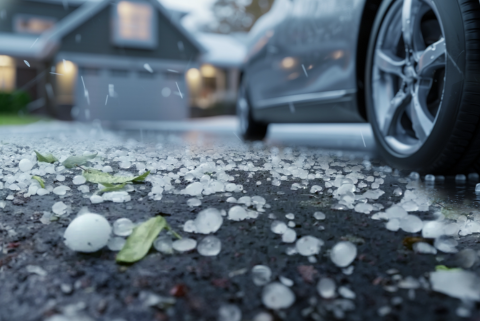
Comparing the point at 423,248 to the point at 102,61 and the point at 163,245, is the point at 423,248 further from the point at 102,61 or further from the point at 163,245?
the point at 102,61

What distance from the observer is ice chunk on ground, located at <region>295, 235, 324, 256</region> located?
1.07m

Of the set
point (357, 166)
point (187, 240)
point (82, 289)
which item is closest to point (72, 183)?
point (187, 240)

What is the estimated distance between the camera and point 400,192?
1.71 m

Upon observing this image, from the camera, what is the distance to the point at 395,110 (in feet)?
7.46

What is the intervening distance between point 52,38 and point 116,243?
579 inches

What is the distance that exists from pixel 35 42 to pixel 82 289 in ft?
59.2

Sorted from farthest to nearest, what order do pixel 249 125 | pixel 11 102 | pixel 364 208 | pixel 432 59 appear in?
pixel 11 102 < pixel 249 125 < pixel 432 59 < pixel 364 208

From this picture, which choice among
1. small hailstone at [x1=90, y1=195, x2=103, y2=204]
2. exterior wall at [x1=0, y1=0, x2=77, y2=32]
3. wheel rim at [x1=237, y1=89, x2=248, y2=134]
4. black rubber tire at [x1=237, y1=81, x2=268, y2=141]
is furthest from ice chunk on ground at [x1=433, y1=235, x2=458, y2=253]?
exterior wall at [x1=0, y1=0, x2=77, y2=32]

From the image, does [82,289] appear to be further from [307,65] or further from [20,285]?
[307,65]

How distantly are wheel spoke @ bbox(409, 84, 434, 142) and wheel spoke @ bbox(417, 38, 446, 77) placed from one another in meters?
0.08

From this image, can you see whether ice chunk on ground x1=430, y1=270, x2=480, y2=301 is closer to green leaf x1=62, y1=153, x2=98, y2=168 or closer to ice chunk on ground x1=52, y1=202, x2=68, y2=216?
ice chunk on ground x1=52, y1=202, x2=68, y2=216

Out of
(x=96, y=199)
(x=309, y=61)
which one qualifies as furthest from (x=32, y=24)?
(x=96, y=199)

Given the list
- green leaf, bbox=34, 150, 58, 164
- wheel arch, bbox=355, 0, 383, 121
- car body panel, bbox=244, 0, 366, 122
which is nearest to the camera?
green leaf, bbox=34, 150, 58, 164

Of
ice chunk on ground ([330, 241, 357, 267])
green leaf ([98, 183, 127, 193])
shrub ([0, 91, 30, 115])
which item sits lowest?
shrub ([0, 91, 30, 115])
